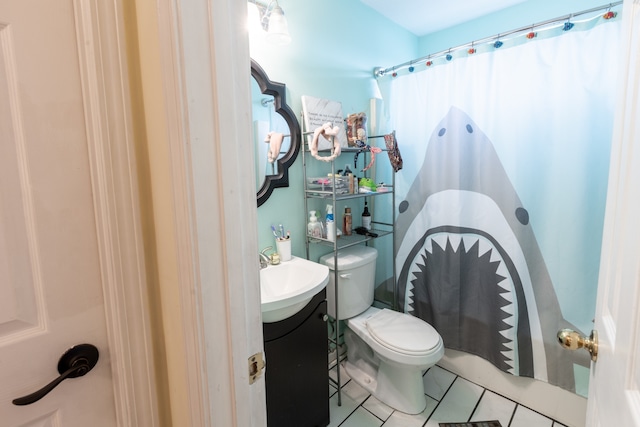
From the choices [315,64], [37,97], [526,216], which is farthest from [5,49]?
[526,216]

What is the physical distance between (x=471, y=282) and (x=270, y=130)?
1.50 m

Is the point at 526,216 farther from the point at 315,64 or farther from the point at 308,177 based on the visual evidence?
the point at 315,64

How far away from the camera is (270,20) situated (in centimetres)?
143

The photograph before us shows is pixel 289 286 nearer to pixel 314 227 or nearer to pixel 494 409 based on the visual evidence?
pixel 314 227

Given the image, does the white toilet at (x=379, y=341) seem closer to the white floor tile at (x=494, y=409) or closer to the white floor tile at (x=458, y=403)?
the white floor tile at (x=458, y=403)

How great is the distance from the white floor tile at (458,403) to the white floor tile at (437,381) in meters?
0.03

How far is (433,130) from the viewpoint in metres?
1.90

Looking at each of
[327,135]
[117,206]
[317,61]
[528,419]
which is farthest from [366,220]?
[117,206]

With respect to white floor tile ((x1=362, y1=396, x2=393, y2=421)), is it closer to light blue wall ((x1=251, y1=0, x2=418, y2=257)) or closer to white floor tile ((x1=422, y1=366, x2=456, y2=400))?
white floor tile ((x1=422, y1=366, x2=456, y2=400))

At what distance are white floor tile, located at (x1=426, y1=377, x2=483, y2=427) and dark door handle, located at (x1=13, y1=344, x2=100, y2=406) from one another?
5.41 feet

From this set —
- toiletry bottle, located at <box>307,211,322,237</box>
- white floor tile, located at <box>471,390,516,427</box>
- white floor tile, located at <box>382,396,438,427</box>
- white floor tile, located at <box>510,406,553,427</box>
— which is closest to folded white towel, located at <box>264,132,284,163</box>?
toiletry bottle, located at <box>307,211,322,237</box>

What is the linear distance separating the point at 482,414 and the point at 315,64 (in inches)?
87.7

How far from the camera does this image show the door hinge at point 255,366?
63cm

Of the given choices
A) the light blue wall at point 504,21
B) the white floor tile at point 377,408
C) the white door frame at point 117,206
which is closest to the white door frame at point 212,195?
the white door frame at point 117,206
